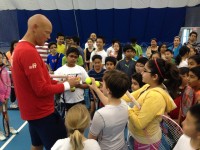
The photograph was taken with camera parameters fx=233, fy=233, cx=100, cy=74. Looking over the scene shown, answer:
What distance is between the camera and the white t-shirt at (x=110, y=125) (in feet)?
6.88

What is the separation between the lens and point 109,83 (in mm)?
2166

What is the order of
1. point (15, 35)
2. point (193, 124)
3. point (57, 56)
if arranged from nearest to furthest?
1. point (193, 124)
2. point (57, 56)
3. point (15, 35)

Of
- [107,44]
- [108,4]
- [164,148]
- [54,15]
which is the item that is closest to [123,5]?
[108,4]

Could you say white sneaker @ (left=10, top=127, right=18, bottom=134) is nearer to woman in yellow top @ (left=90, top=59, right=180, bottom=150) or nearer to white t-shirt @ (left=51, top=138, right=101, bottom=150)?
woman in yellow top @ (left=90, top=59, right=180, bottom=150)

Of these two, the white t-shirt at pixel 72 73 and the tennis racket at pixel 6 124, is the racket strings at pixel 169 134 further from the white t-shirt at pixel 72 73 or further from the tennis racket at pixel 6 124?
the tennis racket at pixel 6 124

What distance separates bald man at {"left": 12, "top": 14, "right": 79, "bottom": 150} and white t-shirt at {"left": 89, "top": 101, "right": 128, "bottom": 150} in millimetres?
573

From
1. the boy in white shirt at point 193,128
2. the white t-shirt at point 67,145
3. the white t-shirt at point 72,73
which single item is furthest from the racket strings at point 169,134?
the white t-shirt at point 72,73

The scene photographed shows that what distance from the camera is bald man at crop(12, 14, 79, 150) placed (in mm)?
2244

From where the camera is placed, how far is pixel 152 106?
2211 mm

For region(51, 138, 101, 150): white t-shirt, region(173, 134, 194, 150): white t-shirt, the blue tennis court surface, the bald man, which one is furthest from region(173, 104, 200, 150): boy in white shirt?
the blue tennis court surface

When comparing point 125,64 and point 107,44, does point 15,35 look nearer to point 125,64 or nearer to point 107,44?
point 107,44

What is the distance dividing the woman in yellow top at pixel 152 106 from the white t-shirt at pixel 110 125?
17cm

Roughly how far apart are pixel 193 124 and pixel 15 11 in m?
16.3

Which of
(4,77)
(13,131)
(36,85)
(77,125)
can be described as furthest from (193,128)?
(13,131)
